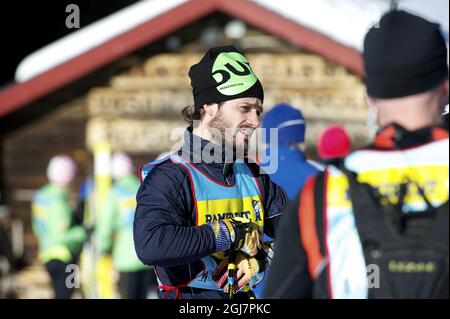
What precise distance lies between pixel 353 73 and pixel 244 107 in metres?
9.14

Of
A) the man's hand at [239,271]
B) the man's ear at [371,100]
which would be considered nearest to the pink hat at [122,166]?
the man's hand at [239,271]

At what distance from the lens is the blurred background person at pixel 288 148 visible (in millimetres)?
5531

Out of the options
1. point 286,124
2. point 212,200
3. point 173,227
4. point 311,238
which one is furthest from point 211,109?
point 286,124

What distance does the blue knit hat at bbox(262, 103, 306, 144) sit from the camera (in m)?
5.98

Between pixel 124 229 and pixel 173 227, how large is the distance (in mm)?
6300

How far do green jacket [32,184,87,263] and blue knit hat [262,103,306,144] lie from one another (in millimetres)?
3757

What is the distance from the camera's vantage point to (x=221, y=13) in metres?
12.7

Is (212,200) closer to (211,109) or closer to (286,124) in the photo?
(211,109)

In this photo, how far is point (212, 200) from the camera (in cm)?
368

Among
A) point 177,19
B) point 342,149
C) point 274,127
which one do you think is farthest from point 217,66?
point 177,19

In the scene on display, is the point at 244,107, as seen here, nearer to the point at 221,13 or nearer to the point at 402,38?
the point at 402,38

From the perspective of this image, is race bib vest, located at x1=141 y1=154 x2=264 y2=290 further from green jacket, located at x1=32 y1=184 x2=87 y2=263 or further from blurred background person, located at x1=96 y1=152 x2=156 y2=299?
green jacket, located at x1=32 y1=184 x2=87 y2=263

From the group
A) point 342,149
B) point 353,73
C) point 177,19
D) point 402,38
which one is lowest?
point 402,38
